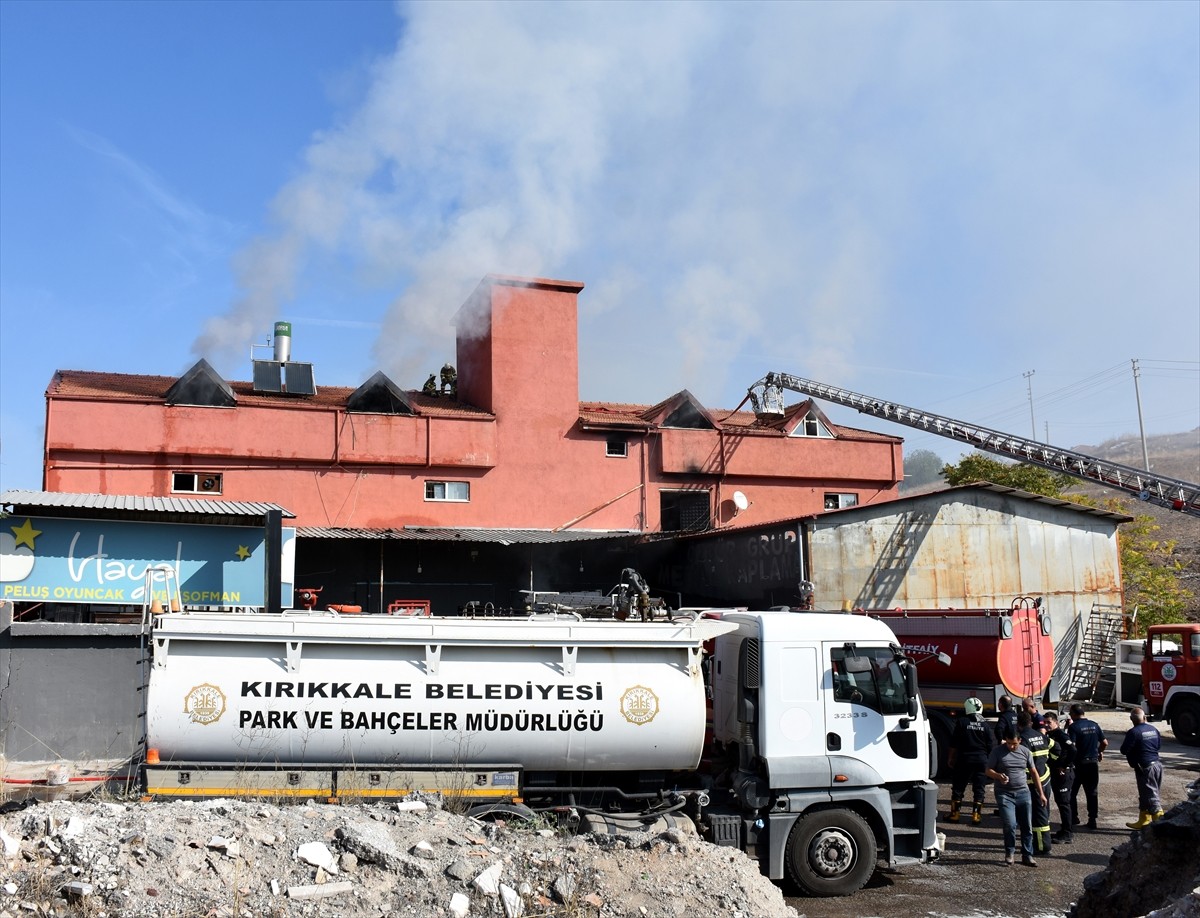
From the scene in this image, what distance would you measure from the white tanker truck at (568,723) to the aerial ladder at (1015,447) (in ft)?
79.1

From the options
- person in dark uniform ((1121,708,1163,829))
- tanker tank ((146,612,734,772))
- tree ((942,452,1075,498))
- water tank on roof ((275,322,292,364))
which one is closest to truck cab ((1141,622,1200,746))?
person in dark uniform ((1121,708,1163,829))

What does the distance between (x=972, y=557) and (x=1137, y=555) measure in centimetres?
1362

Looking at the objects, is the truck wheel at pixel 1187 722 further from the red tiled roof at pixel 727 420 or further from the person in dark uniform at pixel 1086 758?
the red tiled roof at pixel 727 420

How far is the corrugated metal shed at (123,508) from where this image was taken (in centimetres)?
1415

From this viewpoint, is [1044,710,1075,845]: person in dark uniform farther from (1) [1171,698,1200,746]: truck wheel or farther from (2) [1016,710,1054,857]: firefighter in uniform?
(1) [1171,698,1200,746]: truck wheel

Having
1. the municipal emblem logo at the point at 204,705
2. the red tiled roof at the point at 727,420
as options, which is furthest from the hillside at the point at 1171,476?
the municipal emblem logo at the point at 204,705

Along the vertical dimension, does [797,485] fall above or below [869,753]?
above

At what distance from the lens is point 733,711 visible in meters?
10.2

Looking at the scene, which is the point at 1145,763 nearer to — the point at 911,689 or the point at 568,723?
the point at 911,689

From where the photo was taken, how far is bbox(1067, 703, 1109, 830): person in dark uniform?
40.4 ft

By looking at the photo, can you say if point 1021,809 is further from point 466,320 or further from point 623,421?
point 466,320

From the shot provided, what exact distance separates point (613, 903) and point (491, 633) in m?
2.85

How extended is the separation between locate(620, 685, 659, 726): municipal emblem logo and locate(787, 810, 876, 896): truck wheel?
1.85m

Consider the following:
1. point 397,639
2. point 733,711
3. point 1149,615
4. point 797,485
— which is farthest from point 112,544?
point 1149,615
